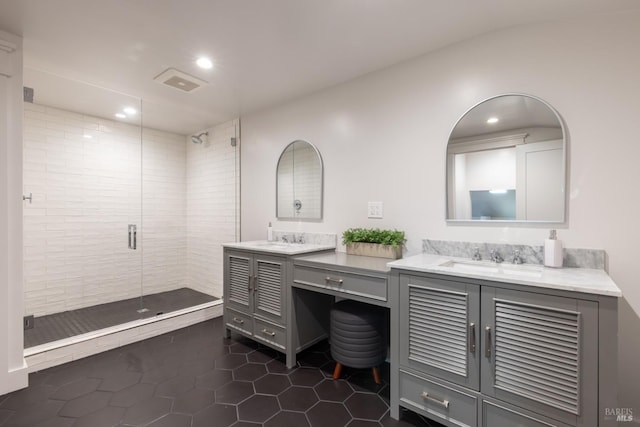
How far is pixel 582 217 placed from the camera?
1599mm

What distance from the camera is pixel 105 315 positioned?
10.1ft

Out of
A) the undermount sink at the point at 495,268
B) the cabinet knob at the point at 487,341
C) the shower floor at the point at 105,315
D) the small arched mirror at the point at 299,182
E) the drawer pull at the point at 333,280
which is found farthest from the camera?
the small arched mirror at the point at 299,182

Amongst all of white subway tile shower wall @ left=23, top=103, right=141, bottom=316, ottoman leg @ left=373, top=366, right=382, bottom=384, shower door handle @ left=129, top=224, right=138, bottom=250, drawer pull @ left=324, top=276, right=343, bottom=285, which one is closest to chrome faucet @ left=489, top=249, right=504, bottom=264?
drawer pull @ left=324, top=276, right=343, bottom=285

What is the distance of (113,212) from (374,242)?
10.5 ft

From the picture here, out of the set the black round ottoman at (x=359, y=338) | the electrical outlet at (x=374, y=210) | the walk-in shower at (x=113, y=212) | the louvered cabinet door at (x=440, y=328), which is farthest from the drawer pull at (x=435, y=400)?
the walk-in shower at (x=113, y=212)

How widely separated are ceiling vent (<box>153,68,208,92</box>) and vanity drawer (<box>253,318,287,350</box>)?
2133mm

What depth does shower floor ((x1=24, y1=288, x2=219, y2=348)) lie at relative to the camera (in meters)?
2.56

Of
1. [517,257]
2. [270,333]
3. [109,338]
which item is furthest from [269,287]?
[517,257]

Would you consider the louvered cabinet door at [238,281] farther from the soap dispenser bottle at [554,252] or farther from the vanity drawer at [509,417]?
the soap dispenser bottle at [554,252]

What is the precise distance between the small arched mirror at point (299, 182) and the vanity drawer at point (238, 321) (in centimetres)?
101

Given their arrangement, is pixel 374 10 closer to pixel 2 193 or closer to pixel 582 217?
pixel 582 217

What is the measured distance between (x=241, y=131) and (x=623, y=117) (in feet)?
10.7

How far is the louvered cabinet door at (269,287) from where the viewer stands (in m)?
2.27

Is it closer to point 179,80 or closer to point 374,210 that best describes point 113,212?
point 179,80
